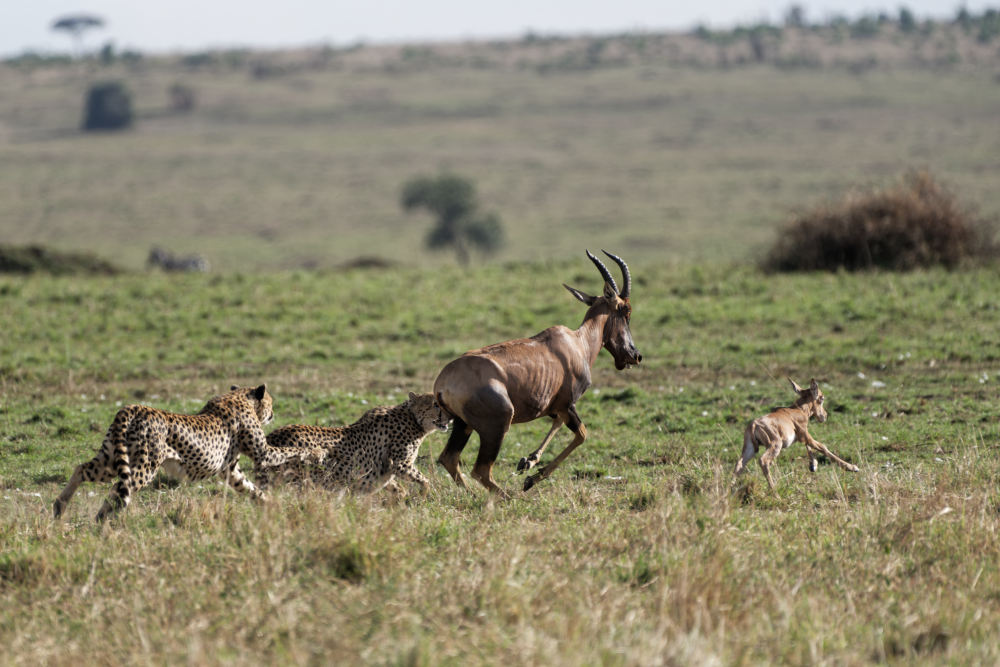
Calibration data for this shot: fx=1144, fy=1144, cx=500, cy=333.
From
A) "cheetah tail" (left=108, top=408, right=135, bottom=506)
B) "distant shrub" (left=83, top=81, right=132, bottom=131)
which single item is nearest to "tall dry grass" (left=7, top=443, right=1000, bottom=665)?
"cheetah tail" (left=108, top=408, right=135, bottom=506)

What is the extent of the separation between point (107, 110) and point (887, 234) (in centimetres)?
7925

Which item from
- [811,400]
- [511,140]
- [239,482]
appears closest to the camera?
[239,482]

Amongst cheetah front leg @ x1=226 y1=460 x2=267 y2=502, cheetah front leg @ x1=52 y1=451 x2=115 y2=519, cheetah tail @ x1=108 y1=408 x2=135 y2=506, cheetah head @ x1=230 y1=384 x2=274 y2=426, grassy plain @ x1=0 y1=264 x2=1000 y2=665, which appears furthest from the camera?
cheetah head @ x1=230 y1=384 x2=274 y2=426

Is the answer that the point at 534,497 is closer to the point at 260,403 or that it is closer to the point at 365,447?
the point at 365,447

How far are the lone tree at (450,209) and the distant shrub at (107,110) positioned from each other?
40.9 m

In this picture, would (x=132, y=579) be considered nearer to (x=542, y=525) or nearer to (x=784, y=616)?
(x=542, y=525)

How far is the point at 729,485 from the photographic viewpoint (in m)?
8.49

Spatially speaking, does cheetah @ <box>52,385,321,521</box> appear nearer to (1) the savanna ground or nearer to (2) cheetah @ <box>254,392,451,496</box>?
(2) cheetah @ <box>254,392,451,496</box>

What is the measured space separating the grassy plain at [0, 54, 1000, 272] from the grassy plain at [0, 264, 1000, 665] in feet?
80.9

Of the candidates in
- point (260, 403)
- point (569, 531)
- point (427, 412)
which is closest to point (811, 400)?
point (427, 412)

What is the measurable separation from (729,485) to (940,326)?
947 cm

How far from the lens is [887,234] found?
22422mm

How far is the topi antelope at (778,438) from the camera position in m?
9.37

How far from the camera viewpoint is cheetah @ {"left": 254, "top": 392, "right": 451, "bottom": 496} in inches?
367
